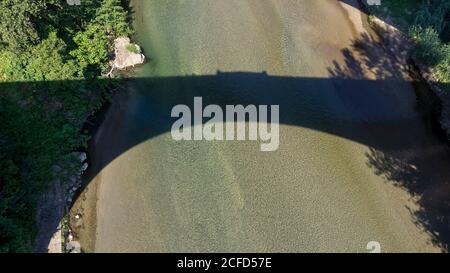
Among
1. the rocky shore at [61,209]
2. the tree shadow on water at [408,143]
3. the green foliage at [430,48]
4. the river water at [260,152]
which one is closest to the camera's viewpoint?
the rocky shore at [61,209]

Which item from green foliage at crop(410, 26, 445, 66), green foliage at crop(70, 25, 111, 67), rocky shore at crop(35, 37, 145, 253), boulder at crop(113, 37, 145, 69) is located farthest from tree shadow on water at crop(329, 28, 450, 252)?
rocky shore at crop(35, 37, 145, 253)

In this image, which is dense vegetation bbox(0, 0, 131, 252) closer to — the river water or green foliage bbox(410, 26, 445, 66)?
the river water

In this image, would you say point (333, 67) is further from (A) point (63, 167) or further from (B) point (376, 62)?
(A) point (63, 167)

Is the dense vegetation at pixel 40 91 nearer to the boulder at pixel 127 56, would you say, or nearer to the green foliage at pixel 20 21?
the green foliage at pixel 20 21

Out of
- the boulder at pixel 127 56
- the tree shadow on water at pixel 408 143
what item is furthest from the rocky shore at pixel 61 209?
the tree shadow on water at pixel 408 143

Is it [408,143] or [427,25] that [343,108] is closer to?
[408,143]

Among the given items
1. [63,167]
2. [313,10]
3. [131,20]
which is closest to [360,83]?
[313,10]
